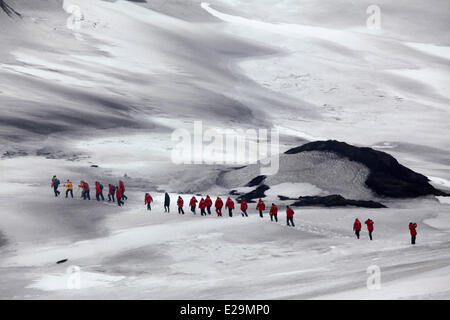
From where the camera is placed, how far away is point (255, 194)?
31781mm

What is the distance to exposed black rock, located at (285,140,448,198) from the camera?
108 feet

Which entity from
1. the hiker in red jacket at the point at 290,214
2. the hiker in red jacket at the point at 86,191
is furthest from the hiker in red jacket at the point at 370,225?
the hiker in red jacket at the point at 86,191

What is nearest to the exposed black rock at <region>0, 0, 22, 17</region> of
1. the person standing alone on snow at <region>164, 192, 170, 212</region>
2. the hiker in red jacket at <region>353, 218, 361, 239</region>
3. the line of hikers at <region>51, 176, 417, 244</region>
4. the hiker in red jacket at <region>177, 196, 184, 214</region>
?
the line of hikers at <region>51, 176, 417, 244</region>

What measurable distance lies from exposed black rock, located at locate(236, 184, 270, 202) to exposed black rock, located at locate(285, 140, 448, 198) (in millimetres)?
A: 4604

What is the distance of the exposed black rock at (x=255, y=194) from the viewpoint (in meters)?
31.4

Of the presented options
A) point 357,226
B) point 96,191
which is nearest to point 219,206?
point 357,226

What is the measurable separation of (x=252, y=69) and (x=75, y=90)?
2778cm

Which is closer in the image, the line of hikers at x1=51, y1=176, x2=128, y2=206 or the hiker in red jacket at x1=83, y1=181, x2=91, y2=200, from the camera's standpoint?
the line of hikers at x1=51, y1=176, x2=128, y2=206

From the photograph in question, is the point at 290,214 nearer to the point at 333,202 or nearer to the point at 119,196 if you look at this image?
the point at 333,202

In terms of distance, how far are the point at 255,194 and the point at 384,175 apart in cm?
660

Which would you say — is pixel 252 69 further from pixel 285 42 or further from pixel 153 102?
pixel 153 102

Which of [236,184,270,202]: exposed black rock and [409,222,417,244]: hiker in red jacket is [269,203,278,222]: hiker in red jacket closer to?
[409,222,417,244]: hiker in red jacket
